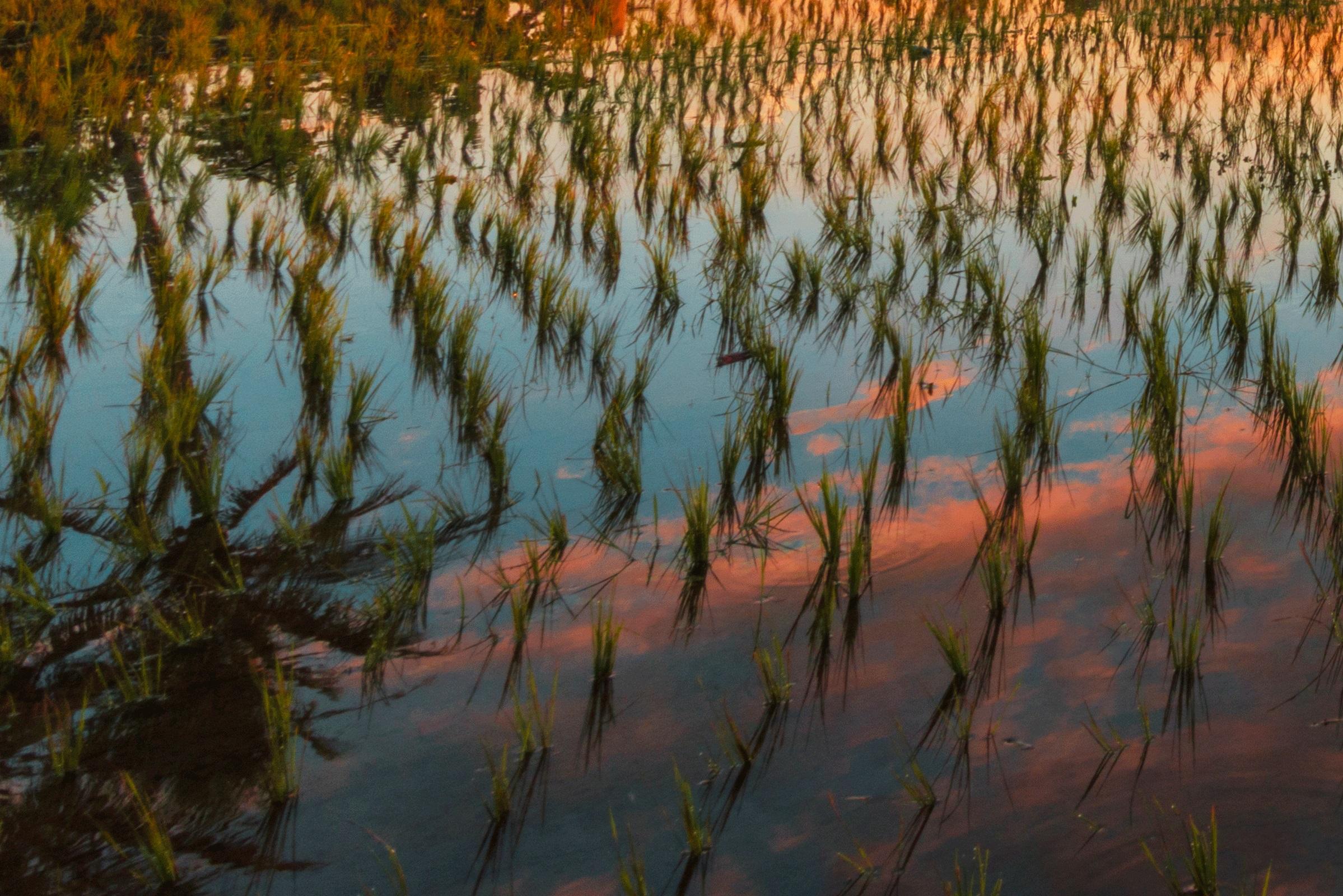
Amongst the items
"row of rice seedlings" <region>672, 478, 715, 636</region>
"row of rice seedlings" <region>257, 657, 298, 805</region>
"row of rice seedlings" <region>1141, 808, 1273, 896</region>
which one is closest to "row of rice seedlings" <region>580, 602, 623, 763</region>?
"row of rice seedlings" <region>672, 478, 715, 636</region>

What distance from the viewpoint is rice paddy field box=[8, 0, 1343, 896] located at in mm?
1773

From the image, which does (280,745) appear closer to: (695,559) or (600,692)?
(600,692)

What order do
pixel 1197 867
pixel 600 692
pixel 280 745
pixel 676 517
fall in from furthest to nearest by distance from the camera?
pixel 676 517
pixel 600 692
pixel 280 745
pixel 1197 867

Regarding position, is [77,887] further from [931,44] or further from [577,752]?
[931,44]

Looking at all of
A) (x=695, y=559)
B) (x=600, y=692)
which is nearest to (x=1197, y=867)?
(x=600, y=692)

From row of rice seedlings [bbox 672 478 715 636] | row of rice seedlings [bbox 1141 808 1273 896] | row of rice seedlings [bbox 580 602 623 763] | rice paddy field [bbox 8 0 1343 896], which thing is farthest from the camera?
row of rice seedlings [bbox 672 478 715 636]

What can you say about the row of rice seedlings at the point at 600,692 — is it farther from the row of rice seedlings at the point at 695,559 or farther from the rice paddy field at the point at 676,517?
the row of rice seedlings at the point at 695,559

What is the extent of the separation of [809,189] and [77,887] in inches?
173

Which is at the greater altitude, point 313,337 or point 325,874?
point 313,337

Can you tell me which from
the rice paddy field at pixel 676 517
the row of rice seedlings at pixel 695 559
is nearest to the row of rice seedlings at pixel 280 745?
the rice paddy field at pixel 676 517

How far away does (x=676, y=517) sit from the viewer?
2.73 meters

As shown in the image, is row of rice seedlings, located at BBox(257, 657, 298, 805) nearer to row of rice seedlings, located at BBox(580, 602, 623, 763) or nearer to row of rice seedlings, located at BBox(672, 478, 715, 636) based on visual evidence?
row of rice seedlings, located at BBox(580, 602, 623, 763)

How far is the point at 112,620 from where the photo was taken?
2.32 m

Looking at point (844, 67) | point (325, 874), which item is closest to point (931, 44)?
point (844, 67)
